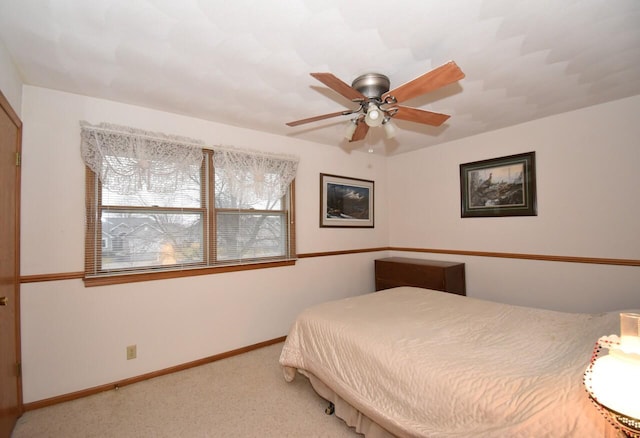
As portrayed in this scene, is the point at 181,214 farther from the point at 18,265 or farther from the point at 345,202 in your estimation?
the point at 345,202

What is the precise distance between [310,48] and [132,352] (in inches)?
107

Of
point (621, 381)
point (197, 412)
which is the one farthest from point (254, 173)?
point (621, 381)

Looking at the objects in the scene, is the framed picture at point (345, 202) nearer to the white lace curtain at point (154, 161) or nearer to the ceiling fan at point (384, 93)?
the white lace curtain at point (154, 161)

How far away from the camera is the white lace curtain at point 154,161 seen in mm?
2277

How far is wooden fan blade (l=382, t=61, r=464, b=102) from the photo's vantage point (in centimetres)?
144

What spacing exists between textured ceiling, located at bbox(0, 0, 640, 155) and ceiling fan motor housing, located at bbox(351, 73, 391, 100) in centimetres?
5

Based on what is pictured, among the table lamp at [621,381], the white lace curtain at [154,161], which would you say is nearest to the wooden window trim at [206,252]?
the white lace curtain at [154,161]

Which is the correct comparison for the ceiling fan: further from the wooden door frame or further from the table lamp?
the wooden door frame

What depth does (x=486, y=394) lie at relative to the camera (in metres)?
1.20

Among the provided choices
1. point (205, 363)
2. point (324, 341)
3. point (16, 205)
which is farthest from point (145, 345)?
point (324, 341)

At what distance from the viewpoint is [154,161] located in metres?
2.48

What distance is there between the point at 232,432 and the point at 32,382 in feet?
5.05

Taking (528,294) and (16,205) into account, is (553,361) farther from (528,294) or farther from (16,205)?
(16,205)

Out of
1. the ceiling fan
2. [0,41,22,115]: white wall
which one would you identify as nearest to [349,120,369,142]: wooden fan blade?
the ceiling fan
